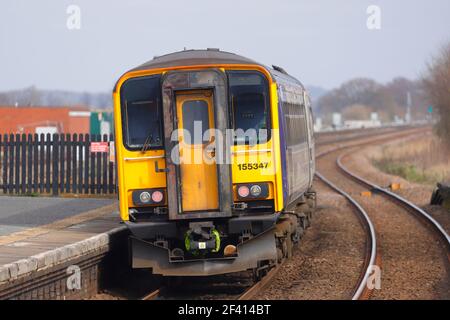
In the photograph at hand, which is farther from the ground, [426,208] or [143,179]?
[143,179]

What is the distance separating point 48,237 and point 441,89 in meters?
29.1

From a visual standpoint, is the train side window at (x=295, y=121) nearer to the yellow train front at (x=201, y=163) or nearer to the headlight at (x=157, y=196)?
the yellow train front at (x=201, y=163)

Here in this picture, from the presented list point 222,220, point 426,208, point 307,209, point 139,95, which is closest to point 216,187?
point 222,220

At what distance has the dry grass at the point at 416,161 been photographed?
33.1m

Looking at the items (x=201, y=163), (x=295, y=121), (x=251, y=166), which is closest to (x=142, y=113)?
(x=201, y=163)

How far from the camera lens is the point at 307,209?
15.9 meters

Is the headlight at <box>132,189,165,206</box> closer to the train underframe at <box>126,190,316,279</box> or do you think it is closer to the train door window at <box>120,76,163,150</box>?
the train underframe at <box>126,190,316,279</box>

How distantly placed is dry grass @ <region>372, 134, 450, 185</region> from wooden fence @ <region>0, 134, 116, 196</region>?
49.2 feet

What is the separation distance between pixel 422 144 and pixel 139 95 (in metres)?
40.3

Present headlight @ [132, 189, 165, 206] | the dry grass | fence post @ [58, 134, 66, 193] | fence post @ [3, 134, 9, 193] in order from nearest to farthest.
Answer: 1. headlight @ [132, 189, 165, 206]
2. fence post @ [58, 134, 66, 193]
3. fence post @ [3, 134, 9, 193]
4. the dry grass

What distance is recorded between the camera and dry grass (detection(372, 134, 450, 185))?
3311 centimetres

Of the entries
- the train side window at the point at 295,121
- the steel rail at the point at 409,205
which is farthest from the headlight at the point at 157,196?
the steel rail at the point at 409,205

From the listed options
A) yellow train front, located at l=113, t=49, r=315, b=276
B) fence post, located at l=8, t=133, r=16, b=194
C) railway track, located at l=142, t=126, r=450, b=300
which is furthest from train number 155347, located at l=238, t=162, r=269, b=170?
fence post, located at l=8, t=133, r=16, b=194
